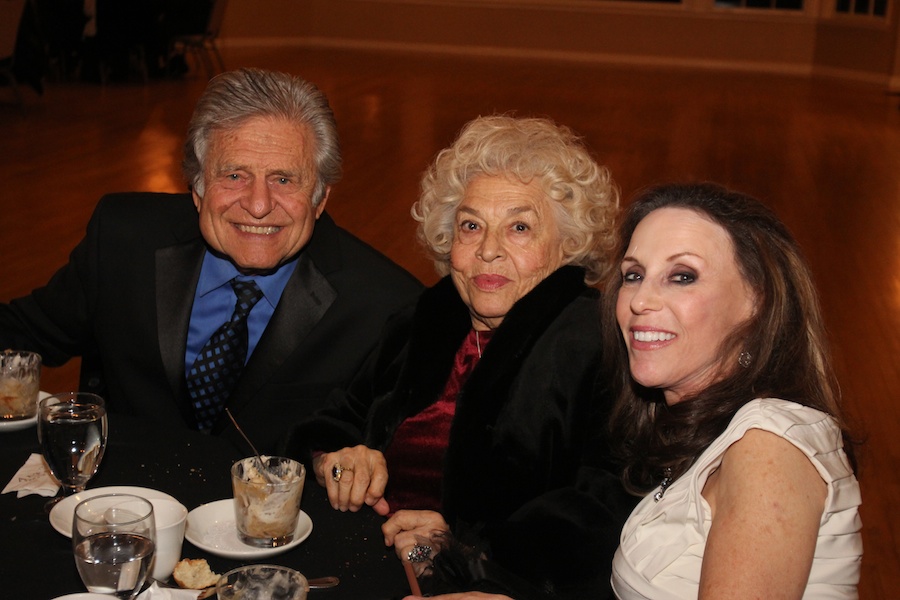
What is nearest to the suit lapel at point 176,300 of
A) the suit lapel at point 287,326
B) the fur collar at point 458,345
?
the suit lapel at point 287,326

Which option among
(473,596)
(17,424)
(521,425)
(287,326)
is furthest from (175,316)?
(473,596)

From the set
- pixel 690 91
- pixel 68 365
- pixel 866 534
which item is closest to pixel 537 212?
pixel 866 534

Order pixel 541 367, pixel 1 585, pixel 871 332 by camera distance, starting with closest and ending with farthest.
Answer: pixel 1 585
pixel 541 367
pixel 871 332

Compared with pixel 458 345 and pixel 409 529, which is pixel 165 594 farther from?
pixel 458 345

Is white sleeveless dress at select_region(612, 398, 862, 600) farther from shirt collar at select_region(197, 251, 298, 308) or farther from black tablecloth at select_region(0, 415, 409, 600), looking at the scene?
shirt collar at select_region(197, 251, 298, 308)

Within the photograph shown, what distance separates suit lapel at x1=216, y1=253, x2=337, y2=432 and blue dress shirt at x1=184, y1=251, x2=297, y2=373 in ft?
0.22

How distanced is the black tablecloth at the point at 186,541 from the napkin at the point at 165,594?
0.35ft

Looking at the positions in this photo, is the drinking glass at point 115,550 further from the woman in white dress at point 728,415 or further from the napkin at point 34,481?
the woman in white dress at point 728,415

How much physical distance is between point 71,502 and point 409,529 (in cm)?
57

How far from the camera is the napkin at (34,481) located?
1671mm

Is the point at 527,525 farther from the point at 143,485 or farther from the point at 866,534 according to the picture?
the point at 866,534

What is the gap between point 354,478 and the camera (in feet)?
6.07

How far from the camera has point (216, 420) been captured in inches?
97.3

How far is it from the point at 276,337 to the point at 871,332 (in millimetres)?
3988
